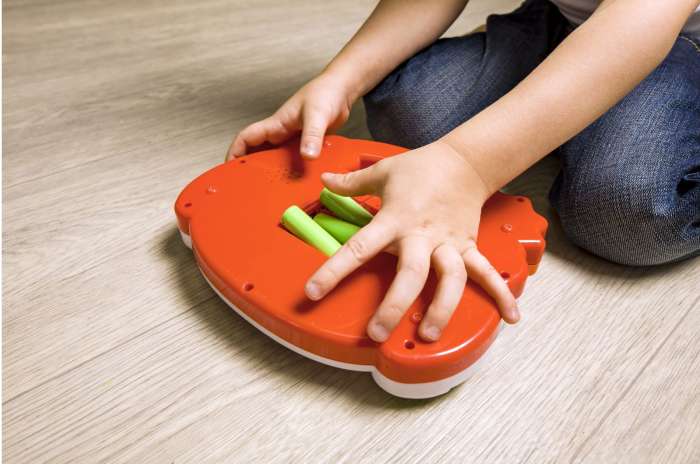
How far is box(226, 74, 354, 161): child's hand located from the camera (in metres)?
0.53

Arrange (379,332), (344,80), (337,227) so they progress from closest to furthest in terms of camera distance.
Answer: (379,332) → (337,227) → (344,80)

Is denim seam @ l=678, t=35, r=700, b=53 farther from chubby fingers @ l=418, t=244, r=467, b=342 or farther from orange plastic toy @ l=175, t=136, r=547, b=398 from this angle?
chubby fingers @ l=418, t=244, r=467, b=342

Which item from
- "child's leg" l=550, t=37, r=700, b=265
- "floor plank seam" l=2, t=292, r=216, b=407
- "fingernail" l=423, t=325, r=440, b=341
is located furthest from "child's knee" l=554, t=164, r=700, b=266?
"floor plank seam" l=2, t=292, r=216, b=407

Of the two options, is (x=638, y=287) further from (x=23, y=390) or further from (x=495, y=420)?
(x=23, y=390)

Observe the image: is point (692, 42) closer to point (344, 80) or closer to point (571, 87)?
point (571, 87)

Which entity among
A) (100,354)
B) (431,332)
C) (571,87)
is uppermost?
(571,87)

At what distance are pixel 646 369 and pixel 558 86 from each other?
221 mm

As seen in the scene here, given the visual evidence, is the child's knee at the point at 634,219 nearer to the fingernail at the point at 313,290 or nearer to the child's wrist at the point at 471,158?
the child's wrist at the point at 471,158

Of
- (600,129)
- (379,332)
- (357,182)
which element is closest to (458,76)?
(600,129)

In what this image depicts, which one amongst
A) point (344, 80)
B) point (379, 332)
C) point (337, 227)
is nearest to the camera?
point (379, 332)

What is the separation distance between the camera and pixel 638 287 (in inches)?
19.1

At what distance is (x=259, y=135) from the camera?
54cm

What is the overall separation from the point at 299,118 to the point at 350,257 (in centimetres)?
23

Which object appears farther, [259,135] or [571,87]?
[259,135]
